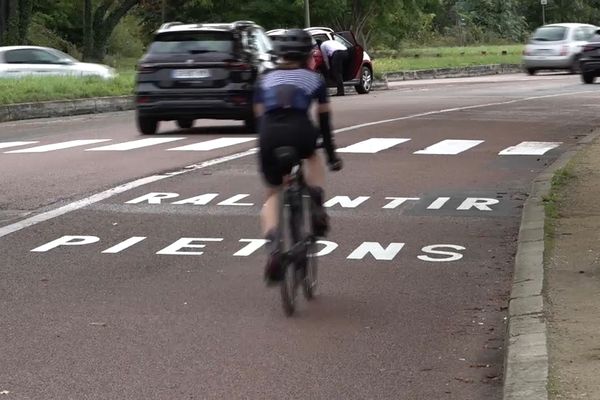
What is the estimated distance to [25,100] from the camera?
28.6 meters

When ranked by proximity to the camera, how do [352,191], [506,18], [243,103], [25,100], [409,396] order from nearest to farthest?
[409,396]
[352,191]
[243,103]
[25,100]
[506,18]

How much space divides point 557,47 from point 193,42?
26748 millimetres

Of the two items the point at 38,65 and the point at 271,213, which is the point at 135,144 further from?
the point at 38,65

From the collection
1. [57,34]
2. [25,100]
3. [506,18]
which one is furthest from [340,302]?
[506,18]

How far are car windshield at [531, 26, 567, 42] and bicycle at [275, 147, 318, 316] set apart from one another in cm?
3812

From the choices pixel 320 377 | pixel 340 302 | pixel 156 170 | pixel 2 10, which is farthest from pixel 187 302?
pixel 2 10

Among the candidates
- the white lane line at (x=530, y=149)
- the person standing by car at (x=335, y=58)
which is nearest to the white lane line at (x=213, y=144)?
the white lane line at (x=530, y=149)

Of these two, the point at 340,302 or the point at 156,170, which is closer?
the point at 340,302

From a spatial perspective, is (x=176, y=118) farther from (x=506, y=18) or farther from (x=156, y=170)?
(x=506, y=18)

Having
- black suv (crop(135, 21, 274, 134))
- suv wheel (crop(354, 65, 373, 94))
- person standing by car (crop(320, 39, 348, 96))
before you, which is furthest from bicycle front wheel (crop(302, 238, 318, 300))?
suv wheel (crop(354, 65, 373, 94))

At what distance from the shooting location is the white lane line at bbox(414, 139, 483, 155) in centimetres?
1772

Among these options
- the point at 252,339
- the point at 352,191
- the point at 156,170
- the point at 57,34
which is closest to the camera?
the point at 252,339

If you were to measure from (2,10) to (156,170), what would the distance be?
40.8 metres

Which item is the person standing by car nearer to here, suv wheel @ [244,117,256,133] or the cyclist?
suv wheel @ [244,117,256,133]
